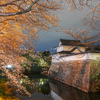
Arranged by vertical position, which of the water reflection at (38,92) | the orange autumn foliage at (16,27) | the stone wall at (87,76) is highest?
the orange autumn foliage at (16,27)

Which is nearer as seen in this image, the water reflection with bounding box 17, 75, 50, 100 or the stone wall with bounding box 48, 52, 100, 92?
the water reflection with bounding box 17, 75, 50, 100

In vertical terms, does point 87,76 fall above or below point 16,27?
below

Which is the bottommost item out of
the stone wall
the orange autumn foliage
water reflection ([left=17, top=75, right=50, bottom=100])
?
water reflection ([left=17, top=75, right=50, bottom=100])

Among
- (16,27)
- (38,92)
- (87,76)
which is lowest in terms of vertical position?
(38,92)

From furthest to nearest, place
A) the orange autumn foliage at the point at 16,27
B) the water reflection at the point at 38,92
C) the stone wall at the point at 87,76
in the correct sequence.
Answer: the stone wall at the point at 87,76 < the water reflection at the point at 38,92 < the orange autumn foliage at the point at 16,27

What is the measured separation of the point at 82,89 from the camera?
1305 centimetres

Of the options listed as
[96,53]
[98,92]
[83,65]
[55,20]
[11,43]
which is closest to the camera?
[55,20]

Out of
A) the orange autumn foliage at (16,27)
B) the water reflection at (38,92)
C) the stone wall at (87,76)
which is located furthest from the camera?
the stone wall at (87,76)

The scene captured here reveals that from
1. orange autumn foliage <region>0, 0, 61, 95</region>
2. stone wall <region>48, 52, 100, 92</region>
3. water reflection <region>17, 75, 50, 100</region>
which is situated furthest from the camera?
stone wall <region>48, 52, 100, 92</region>

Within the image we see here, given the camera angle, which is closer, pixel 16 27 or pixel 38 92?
pixel 16 27

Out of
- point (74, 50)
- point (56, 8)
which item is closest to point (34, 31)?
point (56, 8)

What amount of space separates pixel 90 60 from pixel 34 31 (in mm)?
9360

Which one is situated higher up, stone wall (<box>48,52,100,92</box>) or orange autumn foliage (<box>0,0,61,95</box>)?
orange autumn foliage (<box>0,0,61,95</box>)

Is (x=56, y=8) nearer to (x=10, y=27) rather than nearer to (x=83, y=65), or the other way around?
(x=10, y=27)
